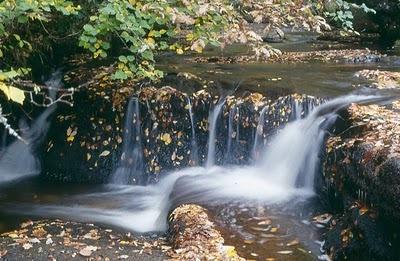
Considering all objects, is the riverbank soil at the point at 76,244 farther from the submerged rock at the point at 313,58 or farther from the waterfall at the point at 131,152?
the submerged rock at the point at 313,58

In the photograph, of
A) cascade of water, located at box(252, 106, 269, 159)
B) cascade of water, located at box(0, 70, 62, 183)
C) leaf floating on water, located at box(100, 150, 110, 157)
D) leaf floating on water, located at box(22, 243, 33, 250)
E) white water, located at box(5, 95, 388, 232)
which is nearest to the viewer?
leaf floating on water, located at box(22, 243, 33, 250)

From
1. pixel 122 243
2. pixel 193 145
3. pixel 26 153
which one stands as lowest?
pixel 122 243

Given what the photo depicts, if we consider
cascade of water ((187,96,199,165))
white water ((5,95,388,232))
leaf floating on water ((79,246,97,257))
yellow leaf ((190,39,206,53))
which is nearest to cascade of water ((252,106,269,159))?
white water ((5,95,388,232))

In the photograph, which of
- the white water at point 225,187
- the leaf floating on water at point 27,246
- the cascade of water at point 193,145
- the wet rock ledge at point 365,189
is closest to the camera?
the wet rock ledge at point 365,189

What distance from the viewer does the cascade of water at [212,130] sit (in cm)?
769

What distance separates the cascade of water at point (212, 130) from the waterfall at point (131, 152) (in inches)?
43.4

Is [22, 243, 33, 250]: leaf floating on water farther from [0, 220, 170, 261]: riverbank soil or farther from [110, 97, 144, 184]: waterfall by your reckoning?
[110, 97, 144, 184]: waterfall

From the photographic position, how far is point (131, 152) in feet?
25.8

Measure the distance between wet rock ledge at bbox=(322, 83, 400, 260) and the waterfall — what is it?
Answer: 309 cm

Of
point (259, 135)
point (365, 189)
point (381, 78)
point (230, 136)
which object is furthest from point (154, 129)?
point (381, 78)

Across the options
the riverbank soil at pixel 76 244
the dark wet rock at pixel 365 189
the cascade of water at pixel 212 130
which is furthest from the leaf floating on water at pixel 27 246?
the cascade of water at pixel 212 130

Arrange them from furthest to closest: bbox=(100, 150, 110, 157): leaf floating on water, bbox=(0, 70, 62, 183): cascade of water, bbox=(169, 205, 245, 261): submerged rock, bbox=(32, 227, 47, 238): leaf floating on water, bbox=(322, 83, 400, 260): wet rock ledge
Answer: bbox=(0, 70, 62, 183): cascade of water
bbox=(100, 150, 110, 157): leaf floating on water
bbox=(32, 227, 47, 238): leaf floating on water
bbox=(169, 205, 245, 261): submerged rock
bbox=(322, 83, 400, 260): wet rock ledge

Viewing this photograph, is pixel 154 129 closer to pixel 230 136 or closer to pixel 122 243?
pixel 230 136

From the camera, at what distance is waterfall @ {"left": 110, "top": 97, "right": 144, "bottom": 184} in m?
7.76
